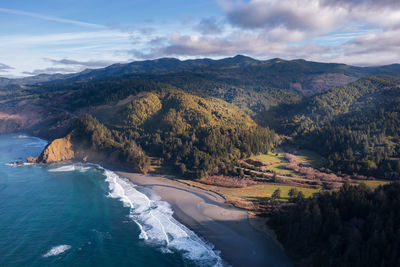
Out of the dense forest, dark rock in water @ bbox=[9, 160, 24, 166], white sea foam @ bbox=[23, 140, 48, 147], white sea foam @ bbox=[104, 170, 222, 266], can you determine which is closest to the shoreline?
white sea foam @ bbox=[104, 170, 222, 266]

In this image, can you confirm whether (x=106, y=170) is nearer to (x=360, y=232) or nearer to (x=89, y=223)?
(x=89, y=223)

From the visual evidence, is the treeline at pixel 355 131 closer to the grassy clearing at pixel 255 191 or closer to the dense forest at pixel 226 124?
the dense forest at pixel 226 124

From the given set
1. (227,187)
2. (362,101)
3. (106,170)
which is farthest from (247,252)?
(362,101)

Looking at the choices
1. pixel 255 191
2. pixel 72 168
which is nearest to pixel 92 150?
pixel 72 168

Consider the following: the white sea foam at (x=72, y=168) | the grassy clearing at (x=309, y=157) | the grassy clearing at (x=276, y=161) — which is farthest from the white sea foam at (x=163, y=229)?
the grassy clearing at (x=309, y=157)

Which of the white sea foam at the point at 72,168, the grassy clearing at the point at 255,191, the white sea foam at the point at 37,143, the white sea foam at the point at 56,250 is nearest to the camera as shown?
the white sea foam at the point at 56,250

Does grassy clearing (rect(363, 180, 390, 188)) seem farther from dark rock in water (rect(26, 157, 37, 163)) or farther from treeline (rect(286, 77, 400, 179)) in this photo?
Answer: dark rock in water (rect(26, 157, 37, 163))
